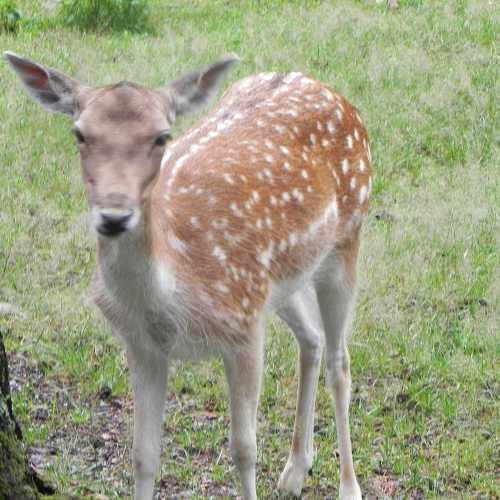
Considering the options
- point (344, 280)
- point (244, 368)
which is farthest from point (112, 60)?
point (244, 368)

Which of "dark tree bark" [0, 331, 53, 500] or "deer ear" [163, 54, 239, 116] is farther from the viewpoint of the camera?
"deer ear" [163, 54, 239, 116]

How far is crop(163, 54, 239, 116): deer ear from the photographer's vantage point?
4.42 m

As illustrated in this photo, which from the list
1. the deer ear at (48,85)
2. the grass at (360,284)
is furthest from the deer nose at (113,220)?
the grass at (360,284)

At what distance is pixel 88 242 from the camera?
25.9 feet

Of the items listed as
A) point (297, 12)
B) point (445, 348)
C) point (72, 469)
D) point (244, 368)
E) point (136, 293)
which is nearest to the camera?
point (136, 293)

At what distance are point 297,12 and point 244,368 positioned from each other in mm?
8973

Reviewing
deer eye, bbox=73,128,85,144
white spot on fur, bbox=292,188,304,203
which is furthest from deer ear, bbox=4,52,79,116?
white spot on fur, bbox=292,188,304,203

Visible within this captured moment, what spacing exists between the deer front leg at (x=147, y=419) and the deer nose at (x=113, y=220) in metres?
1.10

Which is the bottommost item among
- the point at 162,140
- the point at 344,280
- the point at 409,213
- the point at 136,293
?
the point at 409,213

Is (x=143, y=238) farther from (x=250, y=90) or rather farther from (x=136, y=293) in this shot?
(x=250, y=90)

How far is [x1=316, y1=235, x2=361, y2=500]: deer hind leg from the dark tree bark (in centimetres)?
159

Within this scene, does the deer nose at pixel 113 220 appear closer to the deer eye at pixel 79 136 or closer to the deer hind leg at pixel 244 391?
the deer eye at pixel 79 136

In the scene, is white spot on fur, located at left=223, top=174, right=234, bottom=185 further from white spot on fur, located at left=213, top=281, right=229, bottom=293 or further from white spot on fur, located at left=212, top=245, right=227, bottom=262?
white spot on fur, located at left=213, top=281, right=229, bottom=293

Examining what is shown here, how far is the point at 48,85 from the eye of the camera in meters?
4.35
